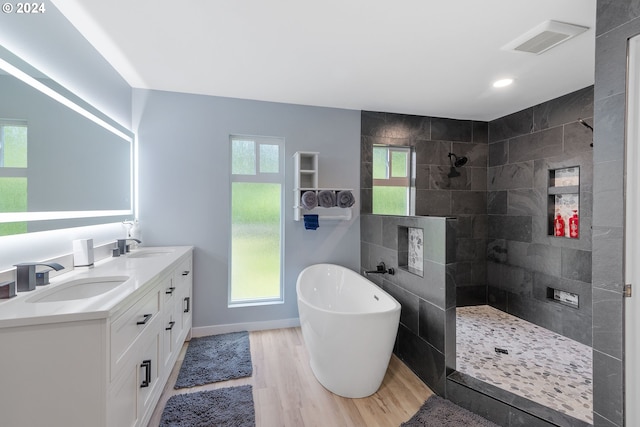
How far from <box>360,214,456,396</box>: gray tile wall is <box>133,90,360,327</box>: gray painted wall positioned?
0.87m

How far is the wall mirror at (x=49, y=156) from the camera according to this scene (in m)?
1.34

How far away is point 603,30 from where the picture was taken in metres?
1.38

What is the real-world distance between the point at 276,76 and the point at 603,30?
2.11 m

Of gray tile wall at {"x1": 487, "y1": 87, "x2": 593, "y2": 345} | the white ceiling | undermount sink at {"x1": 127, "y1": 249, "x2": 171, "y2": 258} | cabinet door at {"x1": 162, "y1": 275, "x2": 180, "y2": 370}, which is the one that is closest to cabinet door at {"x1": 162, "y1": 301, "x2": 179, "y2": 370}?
cabinet door at {"x1": 162, "y1": 275, "x2": 180, "y2": 370}

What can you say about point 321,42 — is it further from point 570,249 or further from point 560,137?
point 570,249

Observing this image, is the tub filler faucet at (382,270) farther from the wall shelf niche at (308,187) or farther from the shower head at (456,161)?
the shower head at (456,161)

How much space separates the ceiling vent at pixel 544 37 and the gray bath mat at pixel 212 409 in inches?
122

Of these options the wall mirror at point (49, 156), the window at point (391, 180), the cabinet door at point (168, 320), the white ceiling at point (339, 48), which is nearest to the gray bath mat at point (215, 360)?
the cabinet door at point (168, 320)

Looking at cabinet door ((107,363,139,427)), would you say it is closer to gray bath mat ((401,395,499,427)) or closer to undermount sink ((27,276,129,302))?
undermount sink ((27,276,129,302))

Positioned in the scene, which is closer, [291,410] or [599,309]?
[599,309]

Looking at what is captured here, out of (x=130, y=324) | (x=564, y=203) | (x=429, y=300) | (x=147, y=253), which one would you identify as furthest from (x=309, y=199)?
(x=564, y=203)

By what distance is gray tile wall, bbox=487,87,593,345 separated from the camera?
2654 mm

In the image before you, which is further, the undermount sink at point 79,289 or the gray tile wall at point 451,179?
the gray tile wall at point 451,179

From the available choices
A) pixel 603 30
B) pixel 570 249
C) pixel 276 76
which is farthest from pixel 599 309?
pixel 276 76
